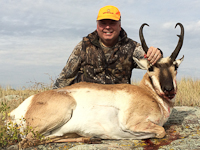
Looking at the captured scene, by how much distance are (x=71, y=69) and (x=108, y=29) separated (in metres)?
1.72

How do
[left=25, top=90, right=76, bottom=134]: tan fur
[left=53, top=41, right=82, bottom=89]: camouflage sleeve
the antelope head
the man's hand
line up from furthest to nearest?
[left=53, top=41, right=82, bottom=89]: camouflage sleeve, the man's hand, the antelope head, [left=25, top=90, right=76, bottom=134]: tan fur

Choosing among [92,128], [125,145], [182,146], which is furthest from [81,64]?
[182,146]

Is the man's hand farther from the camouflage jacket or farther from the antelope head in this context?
the camouflage jacket

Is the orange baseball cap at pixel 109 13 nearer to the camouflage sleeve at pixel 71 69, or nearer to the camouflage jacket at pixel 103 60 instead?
the camouflage jacket at pixel 103 60

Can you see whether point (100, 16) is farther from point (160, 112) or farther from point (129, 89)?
point (160, 112)

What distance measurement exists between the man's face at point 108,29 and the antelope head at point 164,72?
1.37 metres

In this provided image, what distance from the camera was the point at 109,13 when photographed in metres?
6.37

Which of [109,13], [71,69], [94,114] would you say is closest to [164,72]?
[94,114]

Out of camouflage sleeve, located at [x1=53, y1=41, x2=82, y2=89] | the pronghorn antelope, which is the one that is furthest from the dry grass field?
camouflage sleeve, located at [x1=53, y1=41, x2=82, y2=89]

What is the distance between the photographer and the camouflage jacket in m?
6.65

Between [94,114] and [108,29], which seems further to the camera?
[108,29]

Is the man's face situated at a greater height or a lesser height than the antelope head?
greater

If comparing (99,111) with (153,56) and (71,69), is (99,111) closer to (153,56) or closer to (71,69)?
(153,56)

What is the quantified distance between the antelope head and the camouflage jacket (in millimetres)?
1600
